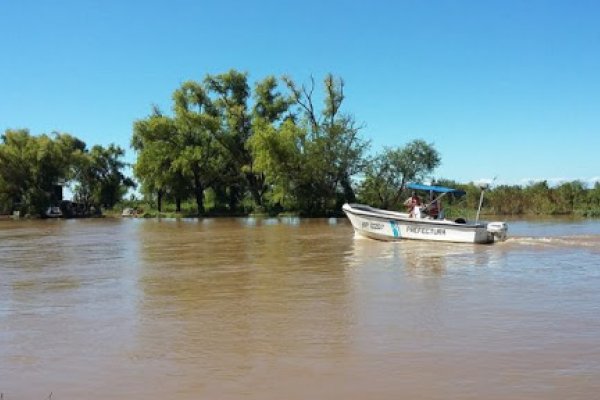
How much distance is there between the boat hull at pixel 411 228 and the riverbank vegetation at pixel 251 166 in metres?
24.9

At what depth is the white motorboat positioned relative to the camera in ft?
65.2

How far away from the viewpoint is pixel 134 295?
10.4 m

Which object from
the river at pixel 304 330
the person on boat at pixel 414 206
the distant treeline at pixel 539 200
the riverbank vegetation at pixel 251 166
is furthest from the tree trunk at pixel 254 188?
the river at pixel 304 330

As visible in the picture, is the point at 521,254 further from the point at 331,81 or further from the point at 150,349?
the point at 331,81

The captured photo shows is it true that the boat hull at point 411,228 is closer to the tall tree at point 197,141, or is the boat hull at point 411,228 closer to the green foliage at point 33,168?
the tall tree at point 197,141

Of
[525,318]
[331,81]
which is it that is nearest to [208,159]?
[331,81]

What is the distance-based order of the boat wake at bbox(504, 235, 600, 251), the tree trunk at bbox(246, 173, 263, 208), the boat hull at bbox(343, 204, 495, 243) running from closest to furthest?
the boat wake at bbox(504, 235, 600, 251) → the boat hull at bbox(343, 204, 495, 243) → the tree trunk at bbox(246, 173, 263, 208)

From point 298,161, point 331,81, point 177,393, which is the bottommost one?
point 177,393

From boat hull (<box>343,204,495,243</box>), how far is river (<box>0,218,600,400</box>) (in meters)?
4.67

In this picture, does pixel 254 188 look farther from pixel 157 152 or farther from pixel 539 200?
pixel 539 200

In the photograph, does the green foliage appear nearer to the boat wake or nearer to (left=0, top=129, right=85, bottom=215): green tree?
(left=0, top=129, right=85, bottom=215): green tree

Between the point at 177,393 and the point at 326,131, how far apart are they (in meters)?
47.7

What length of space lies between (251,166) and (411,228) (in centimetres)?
3549

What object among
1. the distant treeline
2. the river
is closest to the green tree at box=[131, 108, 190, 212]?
the distant treeline
